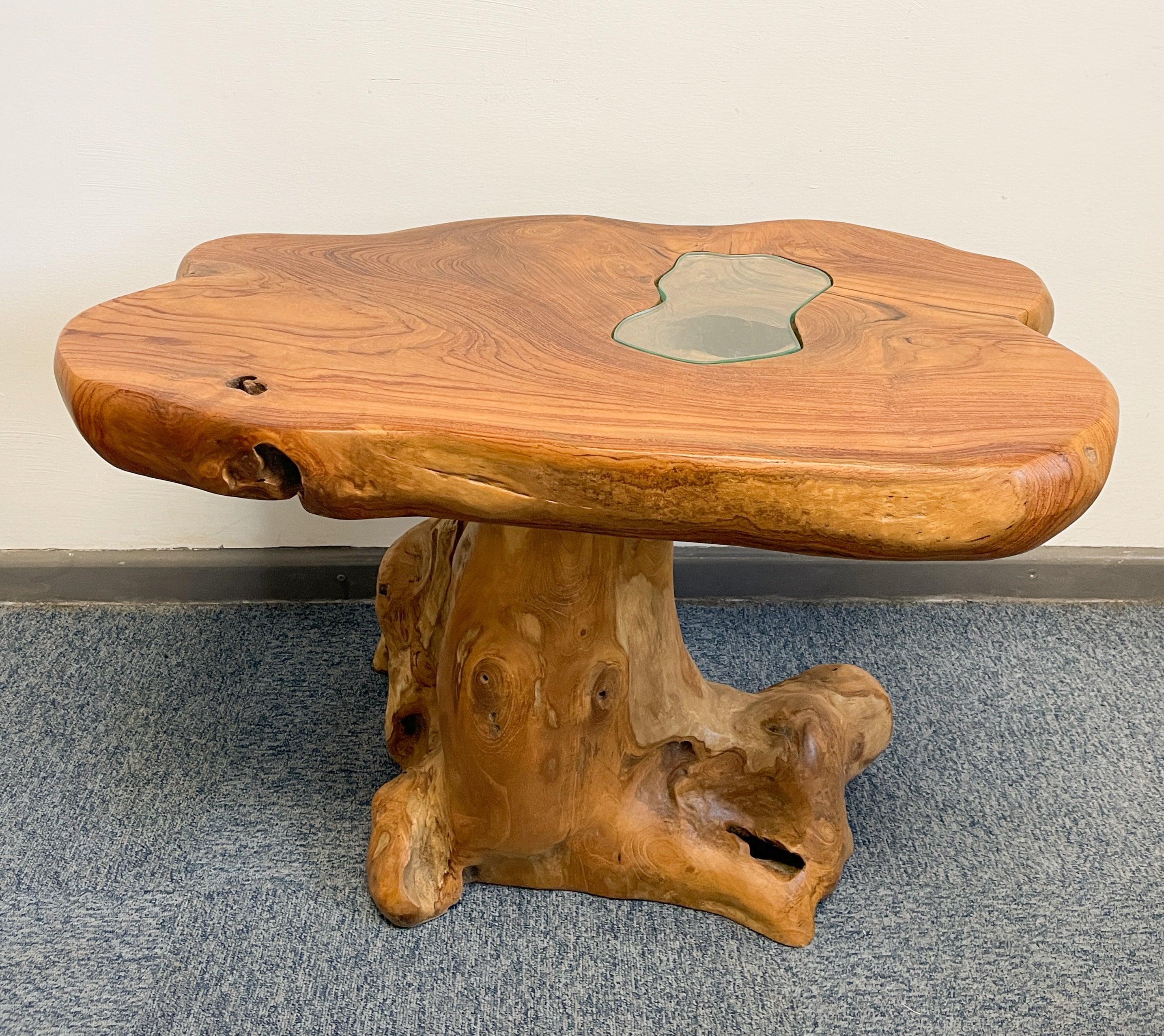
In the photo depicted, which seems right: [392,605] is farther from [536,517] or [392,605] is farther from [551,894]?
[536,517]

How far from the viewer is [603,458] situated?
67cm

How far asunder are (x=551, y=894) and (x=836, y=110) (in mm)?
958

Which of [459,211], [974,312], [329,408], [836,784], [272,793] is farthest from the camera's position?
[459,211]

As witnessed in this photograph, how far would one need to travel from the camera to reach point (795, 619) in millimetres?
1527

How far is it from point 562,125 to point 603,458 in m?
0.75

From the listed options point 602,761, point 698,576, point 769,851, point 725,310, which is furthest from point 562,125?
point 769,851

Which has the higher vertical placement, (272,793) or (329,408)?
(329,408)

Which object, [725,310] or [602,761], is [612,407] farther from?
[602,761]

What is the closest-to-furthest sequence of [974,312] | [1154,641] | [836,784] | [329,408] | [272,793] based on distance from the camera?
[329,408]
[974,312]
[836,784]
[272,793]
[1154,641]

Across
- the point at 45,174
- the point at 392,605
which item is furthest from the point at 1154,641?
the point at 45,174

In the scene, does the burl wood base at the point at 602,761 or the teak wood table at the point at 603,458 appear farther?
the burl wood base at the point at 602,761

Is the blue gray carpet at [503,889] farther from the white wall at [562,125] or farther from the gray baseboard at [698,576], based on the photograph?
the white wall at [562,125]

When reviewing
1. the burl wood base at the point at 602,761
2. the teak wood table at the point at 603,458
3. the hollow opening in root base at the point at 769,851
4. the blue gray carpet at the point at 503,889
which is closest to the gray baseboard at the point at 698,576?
the blue gray carpet at the point at 503,889

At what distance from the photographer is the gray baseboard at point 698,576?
1522mm
